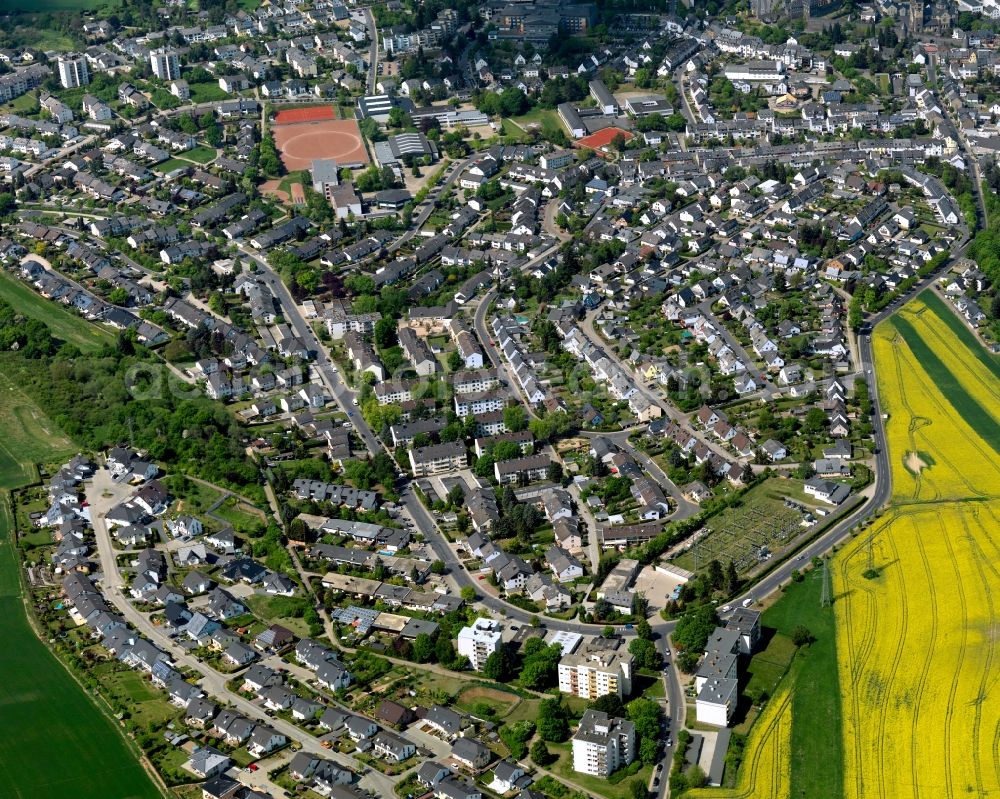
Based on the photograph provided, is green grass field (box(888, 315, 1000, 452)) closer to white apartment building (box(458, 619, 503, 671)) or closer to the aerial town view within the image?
the aerial town view

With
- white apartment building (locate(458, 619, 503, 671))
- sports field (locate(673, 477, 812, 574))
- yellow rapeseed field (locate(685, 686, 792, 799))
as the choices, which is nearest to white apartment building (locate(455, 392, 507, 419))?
sports field (locate(673, 477, 812, 574))

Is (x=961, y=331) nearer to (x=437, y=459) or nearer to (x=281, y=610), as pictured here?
(x=437, y=459)

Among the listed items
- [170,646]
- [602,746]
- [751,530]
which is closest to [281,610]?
[170,646]

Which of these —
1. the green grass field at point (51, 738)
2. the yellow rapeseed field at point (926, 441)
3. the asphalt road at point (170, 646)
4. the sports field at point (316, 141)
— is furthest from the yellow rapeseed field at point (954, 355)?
the green grass field at point (51, 738)

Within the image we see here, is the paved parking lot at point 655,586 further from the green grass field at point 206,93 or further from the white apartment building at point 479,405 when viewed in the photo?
the green grass field at point 206,93

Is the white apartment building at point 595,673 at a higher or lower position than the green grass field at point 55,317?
higher

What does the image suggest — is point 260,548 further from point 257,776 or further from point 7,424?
point 7,424

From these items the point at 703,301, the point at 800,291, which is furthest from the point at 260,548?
the point at 800,291
